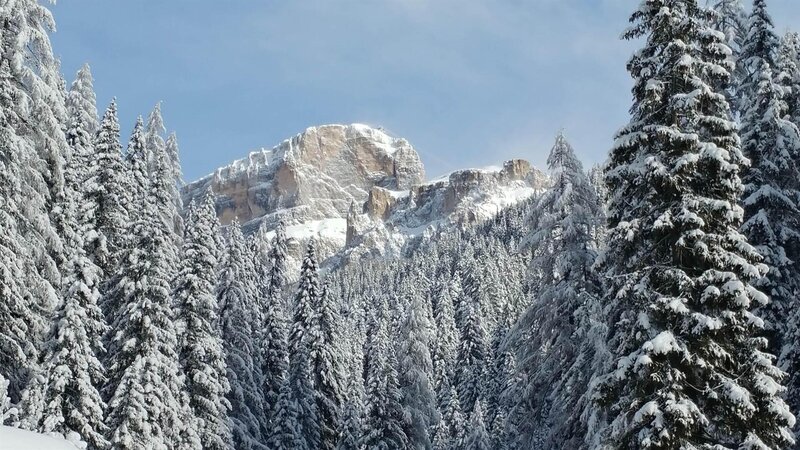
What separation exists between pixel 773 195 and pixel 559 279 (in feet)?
20.8

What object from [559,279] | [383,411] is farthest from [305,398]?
[559,279]

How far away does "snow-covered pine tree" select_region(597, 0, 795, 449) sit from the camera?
13.2m

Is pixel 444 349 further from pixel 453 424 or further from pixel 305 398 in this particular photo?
pixel 305 398

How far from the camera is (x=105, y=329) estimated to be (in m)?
22.1

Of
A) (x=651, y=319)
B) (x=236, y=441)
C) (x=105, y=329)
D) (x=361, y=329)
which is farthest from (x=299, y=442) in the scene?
(x=361, y=329)

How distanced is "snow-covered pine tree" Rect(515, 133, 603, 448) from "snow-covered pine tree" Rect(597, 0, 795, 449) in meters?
5.90

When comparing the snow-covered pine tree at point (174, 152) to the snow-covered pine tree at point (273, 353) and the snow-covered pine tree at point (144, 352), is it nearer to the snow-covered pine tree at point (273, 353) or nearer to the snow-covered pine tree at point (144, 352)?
the snow-covered pine tree at point (273, 353)

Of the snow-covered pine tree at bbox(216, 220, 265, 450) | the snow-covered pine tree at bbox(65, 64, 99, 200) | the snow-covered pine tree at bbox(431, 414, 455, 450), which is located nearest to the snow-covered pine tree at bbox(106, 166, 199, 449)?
the snow-covered pine tree at bbox(65, 64, 99, 200)

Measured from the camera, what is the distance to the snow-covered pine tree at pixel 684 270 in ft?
43.3

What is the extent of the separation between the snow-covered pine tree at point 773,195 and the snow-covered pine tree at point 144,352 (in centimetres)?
1799

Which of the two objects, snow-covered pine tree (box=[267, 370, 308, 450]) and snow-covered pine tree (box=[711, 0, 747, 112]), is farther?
snow-covered pine tree (box=[267, 370, 308, 450])

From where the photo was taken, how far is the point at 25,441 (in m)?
9.91

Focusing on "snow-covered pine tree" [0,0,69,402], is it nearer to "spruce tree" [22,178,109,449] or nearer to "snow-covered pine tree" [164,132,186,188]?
"spruce tree" [22,178,109,449]

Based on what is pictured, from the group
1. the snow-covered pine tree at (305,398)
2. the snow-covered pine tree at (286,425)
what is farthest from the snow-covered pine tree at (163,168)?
the snow-covered pine tree at (286,425)
